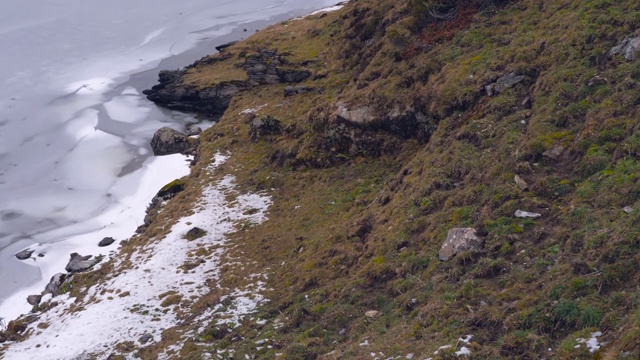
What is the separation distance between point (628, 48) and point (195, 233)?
17.1m

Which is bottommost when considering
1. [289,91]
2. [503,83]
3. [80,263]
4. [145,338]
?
[80,263]

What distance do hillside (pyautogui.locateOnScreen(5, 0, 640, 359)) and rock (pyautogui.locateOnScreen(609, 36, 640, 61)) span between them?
15 cm

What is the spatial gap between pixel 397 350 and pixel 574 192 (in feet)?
19.4

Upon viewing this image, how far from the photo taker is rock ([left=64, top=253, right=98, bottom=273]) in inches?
951

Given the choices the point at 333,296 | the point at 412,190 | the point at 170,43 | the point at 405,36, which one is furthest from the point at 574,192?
the point at 170,43

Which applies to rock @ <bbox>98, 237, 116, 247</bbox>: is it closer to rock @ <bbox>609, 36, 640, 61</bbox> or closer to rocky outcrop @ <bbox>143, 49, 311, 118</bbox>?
→ rocky outcrop @ <bbox>143, 49, 311, 118</bbox>

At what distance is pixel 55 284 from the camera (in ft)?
77.7

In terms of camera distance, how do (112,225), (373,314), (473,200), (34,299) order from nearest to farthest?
1. (373,314)
2. (473,200)
3. (34,299)
4. (112,225)

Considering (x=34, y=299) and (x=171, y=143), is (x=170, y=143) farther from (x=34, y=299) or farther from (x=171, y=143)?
(x=34, y=299)

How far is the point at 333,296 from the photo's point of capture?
15.6m

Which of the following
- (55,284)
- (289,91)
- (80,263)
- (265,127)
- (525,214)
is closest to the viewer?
(525,214)

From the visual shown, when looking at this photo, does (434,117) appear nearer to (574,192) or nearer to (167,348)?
(574,192)

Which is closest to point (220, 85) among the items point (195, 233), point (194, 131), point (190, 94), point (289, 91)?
point (190, 94)

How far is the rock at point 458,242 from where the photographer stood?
45.1ft
